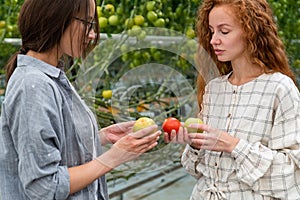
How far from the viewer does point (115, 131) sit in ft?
3.28

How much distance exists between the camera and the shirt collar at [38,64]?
0.93 meters

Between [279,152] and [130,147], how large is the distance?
350 mm

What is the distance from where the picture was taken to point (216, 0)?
1.14m

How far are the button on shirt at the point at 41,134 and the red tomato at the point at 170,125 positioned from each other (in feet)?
0.42

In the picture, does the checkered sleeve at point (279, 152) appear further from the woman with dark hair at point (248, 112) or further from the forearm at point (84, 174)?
the forearm at point (84, 174)

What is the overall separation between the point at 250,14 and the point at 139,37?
0.80 ft

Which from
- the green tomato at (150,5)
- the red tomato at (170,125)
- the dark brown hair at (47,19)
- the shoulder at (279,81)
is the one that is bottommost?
the red tomato at (170,125)

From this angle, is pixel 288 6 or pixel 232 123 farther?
pixel 288 6

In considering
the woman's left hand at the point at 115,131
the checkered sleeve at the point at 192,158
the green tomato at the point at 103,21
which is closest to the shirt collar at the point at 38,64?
the woman's left hand at the point at 115,131

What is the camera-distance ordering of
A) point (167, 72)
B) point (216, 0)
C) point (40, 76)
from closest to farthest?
point (40, 76) < point (167, 72) < point (216, 0)

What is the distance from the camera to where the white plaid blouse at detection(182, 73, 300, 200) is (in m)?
1.09

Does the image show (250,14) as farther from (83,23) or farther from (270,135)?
(83,23)

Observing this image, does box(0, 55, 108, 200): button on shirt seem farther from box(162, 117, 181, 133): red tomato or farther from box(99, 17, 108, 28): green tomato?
box(99, 17, 108, 28): green tomato

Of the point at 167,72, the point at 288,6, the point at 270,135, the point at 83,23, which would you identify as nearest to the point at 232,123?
the point at 270,135
